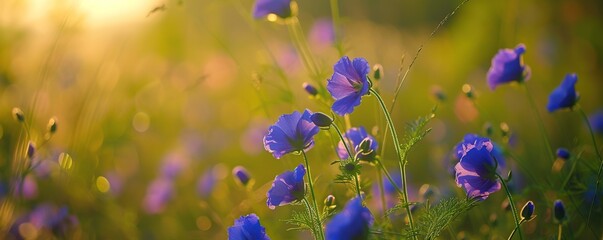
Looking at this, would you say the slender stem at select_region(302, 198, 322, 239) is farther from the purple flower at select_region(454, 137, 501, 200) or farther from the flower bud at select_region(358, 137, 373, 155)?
the purple flower at select_region(454, 137, 501, 200)

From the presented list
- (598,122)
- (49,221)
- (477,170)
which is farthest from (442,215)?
(49,221)

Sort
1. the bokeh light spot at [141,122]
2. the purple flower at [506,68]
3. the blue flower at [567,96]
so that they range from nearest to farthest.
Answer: the blue flower at [567,96] → the purple flower at [506,68] → the bokeh light spot at [141,122]

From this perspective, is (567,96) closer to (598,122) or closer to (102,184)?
(598,122)

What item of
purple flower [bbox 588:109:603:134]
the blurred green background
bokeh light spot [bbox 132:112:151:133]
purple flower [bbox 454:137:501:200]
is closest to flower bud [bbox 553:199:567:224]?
purple flower [bbox 454:137:501:200]

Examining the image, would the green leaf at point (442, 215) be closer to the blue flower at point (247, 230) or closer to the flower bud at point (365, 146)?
the flower bud at point (365, 146)

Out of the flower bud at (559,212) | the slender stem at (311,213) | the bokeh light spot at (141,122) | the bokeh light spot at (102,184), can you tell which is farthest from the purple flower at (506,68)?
the bokeh light spot at (141,122)

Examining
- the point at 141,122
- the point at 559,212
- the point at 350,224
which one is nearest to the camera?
the point at 350,224
